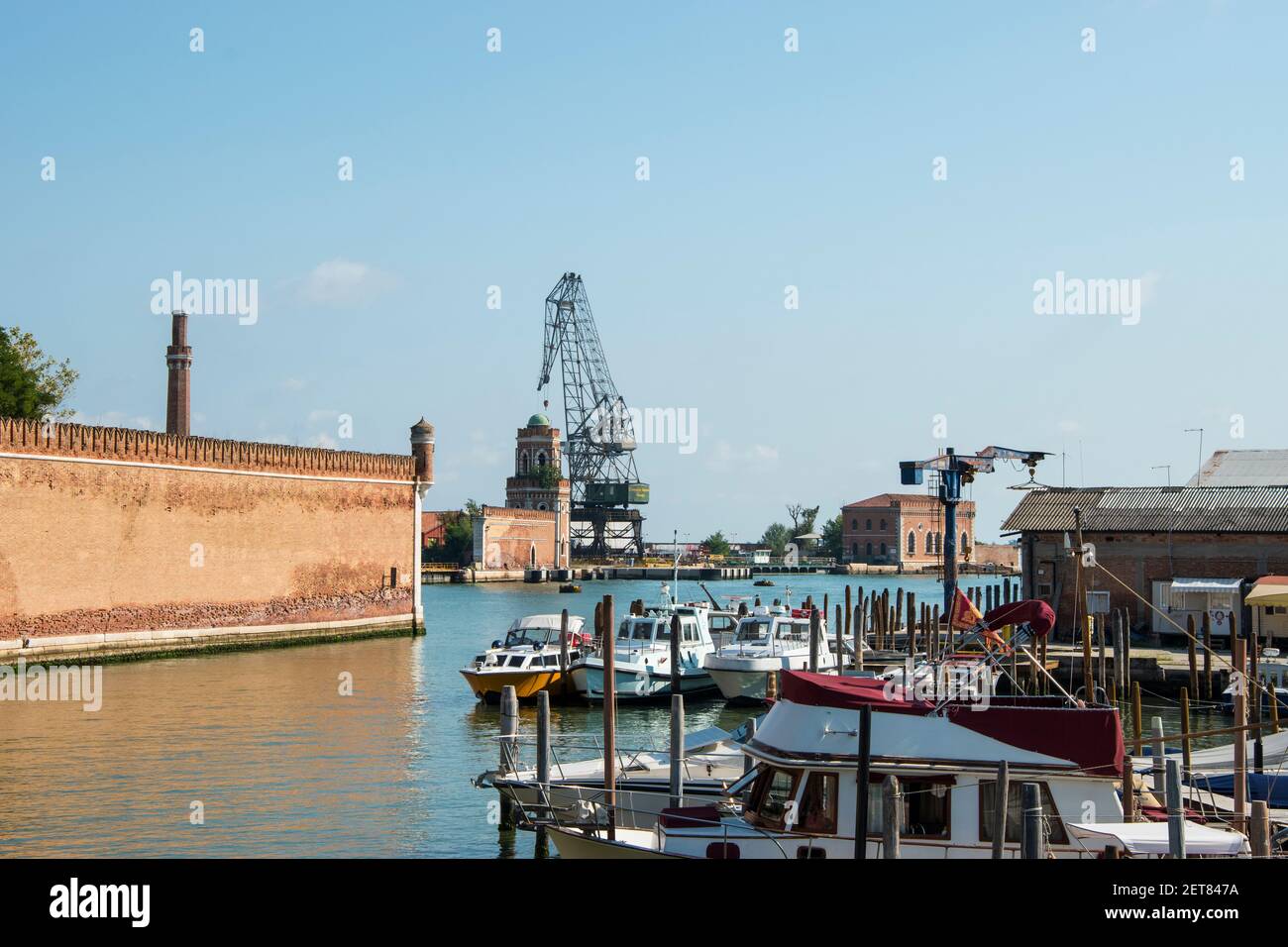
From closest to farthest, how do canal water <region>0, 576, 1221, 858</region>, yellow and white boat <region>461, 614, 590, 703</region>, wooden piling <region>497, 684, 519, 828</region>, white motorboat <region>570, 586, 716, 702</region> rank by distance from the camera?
canal water <region>0, 576, 1221, 858</region>
wooden piling <region>497, 684, 519, 828</region>
yellow and white boat <region>461, 614, 590, 703</region>
white motorboat <region>570, 586, 716, 702</region>

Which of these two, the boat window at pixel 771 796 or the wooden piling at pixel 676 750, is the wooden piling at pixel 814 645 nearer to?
the wooden piling at pixel 676 750

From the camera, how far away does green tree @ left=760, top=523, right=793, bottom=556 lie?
541 ft

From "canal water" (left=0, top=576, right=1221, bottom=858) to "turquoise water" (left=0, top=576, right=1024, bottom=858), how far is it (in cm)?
4

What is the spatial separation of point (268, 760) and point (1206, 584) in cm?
2284

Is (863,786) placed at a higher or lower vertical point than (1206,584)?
lower

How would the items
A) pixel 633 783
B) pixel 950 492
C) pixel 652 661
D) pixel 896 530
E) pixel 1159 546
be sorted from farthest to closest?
pixel 896 530 < pixel 1159 546 < pixel 652 661 < pixel 950 492 < pixel 633 783

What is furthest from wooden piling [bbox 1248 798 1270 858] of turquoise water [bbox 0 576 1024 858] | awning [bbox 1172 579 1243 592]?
A: awning [bbox 1172 579 1243 592]

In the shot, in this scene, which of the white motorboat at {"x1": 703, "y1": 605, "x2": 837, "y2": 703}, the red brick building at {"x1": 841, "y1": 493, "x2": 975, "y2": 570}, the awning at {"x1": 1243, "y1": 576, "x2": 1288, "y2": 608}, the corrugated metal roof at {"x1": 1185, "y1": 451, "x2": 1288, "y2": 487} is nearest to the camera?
the awning at {"x1": 1243, "y1": 576, "x2": 1288, "y2": 608}

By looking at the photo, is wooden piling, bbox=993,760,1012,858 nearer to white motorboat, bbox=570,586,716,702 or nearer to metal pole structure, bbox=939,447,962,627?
metal pole structure, bbox=939,447,962,627

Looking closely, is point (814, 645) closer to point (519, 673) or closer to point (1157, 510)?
point (519, 673)

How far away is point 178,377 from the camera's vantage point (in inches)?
2084

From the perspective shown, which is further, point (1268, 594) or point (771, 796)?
point (1268, 594)

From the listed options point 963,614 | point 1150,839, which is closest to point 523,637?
point 963,614
